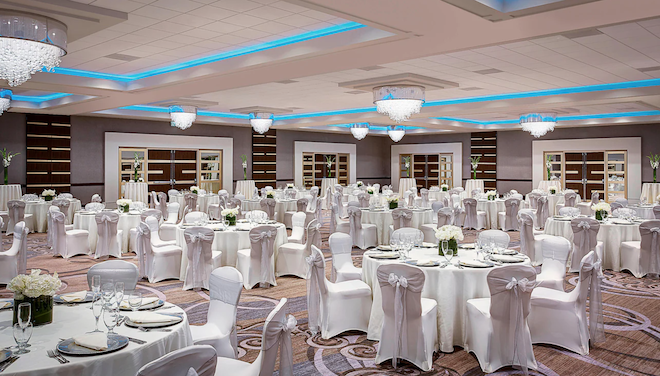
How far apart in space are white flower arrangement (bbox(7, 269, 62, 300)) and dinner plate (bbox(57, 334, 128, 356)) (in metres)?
0.43

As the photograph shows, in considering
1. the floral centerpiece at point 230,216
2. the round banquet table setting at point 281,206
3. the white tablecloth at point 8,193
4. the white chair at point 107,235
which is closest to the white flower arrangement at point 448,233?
the floral centerpiece at point 230,216

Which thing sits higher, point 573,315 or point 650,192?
point 650,192

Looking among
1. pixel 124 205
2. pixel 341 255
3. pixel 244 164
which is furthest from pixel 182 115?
pixel 341 255

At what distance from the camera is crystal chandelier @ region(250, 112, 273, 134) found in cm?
1469

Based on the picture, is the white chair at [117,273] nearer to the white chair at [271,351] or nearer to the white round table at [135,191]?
the white chair at [271,351]

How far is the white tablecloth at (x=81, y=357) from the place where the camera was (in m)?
2.60

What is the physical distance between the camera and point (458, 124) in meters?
19.4

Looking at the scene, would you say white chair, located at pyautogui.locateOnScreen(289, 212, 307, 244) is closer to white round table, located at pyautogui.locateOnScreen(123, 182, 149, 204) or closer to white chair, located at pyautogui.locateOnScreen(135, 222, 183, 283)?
white chair, located at pyautogui.locateOnScreen(135, 222, 183, 283)

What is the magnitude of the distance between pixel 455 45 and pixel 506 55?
187 cm

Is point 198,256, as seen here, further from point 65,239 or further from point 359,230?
point 359,230

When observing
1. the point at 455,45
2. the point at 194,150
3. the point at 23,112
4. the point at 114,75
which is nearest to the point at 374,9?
the point at 455,45

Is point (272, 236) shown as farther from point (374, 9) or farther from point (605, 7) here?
point (605, 7)

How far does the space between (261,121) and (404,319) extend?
11022mm

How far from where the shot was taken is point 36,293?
10.3 feet
